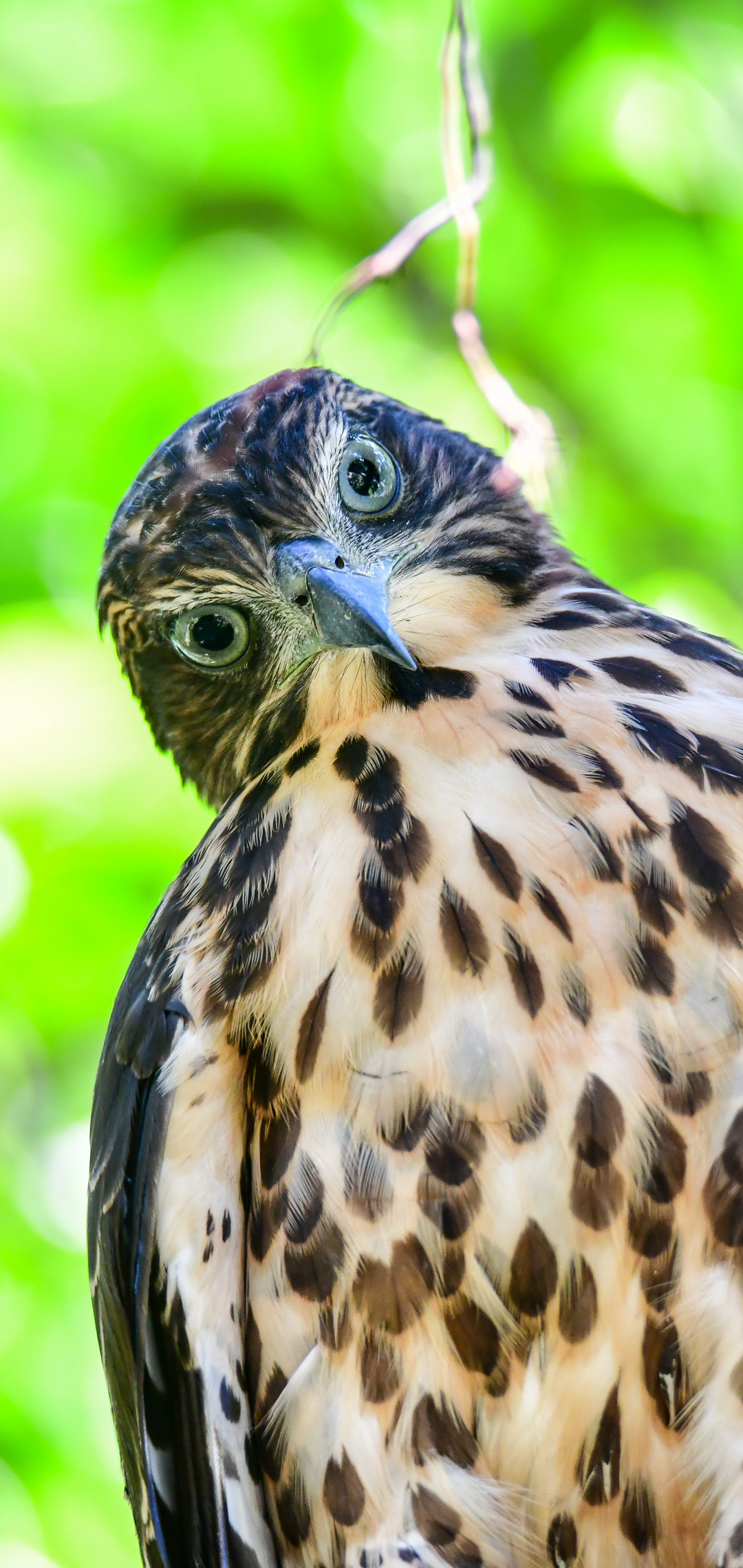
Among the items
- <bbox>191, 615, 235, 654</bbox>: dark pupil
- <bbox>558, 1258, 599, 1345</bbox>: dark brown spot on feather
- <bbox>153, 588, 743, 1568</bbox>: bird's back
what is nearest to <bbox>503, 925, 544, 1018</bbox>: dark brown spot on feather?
<bbox>153, 588, 743, 1568</bbox>: bird's back

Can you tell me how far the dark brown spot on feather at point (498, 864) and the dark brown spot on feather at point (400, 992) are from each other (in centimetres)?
15

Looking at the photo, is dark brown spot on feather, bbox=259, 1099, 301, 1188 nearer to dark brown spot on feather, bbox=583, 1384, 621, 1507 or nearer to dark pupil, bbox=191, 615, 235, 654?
dark brown spot on feather, bbox=583, 1384, 621, 1507

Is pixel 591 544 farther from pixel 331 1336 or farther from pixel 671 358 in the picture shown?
pixel 331 1336

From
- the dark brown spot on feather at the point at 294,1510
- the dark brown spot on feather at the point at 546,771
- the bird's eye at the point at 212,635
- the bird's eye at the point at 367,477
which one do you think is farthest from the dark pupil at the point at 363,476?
the dark brown spot on feather at the point at 294,1510

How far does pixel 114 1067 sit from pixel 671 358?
113 inches

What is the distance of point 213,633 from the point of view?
2.58 metres

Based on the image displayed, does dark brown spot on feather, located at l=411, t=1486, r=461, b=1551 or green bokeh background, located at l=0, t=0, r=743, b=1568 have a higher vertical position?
green bokeh background, located at l=0, t=0, r=743, b=1568

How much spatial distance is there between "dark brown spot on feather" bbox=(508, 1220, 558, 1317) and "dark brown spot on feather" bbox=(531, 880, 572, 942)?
0.39 meters

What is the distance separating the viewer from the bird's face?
2.44 metres

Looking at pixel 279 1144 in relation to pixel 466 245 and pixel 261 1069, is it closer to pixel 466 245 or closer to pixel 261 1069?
pixel 261 1069

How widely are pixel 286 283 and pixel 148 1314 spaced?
3151mm

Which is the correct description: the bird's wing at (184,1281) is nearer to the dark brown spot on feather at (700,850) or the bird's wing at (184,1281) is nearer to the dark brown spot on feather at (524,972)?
the dark brown spot on feather at (524,972)

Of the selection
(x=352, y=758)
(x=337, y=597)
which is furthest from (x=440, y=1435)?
(x=337, y=597)

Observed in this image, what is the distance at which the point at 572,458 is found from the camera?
4.47m
